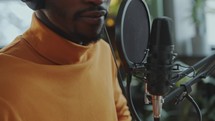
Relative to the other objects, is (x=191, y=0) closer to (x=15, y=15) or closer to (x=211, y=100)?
(x=211, y=100)

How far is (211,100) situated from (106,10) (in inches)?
60.7

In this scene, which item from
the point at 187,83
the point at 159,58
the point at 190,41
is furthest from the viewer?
the point at 190,41

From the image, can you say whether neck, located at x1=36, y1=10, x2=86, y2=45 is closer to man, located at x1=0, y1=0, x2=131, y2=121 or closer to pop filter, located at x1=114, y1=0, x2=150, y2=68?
man, located at x1=0, y1=0, x2=131, y2=121

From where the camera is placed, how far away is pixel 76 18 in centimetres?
72

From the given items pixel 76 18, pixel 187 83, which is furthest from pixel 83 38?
pixel 187 83

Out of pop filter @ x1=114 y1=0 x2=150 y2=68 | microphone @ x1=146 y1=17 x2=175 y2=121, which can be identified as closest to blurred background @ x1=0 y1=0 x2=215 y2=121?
pop filter @ x1=114 y1=0 x2=150 y2=68

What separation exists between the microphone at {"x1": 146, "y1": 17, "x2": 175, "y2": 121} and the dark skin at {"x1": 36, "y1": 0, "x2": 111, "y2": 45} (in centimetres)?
16

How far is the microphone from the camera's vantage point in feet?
1.87

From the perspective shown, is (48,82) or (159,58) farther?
(48,82)

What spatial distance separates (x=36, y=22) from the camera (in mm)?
790

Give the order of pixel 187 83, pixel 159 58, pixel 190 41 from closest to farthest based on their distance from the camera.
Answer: pixel 159 58 → pixel 187 83 → pixel 190 41

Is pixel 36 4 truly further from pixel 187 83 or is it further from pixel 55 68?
pixel 187 83

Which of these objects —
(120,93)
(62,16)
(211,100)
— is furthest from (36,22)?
(211,100)

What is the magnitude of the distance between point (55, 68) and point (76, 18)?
4.8 inches
